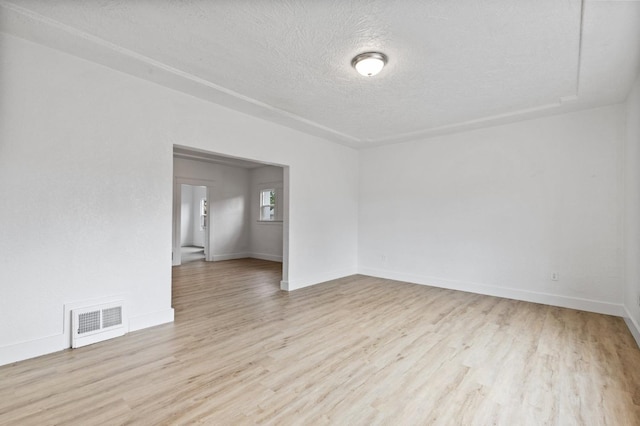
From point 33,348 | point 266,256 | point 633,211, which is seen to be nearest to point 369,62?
point 633,211

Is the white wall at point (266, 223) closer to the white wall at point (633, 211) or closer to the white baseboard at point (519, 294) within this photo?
the white baseboard at point (519, 294)

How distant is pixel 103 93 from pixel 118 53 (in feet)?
1.56

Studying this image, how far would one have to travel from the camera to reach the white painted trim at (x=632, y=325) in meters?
2.87

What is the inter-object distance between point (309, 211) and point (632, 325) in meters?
4.28

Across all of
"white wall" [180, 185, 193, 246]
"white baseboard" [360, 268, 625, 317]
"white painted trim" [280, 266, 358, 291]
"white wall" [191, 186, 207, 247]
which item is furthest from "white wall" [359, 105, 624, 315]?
"white wall" [180, 185, 193, 246]

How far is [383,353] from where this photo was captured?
2619mm

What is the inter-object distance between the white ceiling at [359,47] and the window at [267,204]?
4556mm

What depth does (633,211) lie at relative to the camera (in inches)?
123

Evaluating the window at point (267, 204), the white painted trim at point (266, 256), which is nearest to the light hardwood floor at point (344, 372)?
the white painted trim at point (266, 256)

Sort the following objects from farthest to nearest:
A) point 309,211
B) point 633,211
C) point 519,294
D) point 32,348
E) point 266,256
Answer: point 266,256, point 309,211, point 519,294, point 633,211, point 32,348

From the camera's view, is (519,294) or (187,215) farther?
(187,215)

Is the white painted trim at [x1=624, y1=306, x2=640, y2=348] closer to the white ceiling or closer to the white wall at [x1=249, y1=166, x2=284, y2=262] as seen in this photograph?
the white ceiling

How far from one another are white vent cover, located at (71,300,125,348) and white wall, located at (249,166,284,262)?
507 centimetres

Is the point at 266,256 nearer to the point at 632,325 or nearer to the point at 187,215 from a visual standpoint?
the point at 187,215
